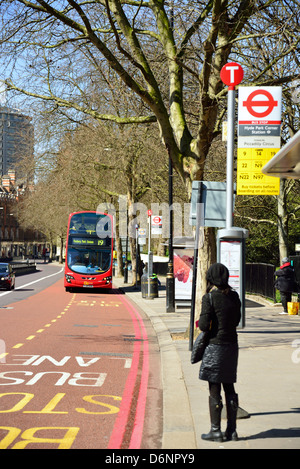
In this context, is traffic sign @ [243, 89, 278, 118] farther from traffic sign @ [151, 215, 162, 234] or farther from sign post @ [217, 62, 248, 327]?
traffic sign @ [151, 215, 162, 234]

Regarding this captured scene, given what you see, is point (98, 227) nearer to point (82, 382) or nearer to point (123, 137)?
→ point (123, 137)

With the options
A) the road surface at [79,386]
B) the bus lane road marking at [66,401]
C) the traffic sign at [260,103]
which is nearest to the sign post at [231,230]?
the traffic sign at [260,103]

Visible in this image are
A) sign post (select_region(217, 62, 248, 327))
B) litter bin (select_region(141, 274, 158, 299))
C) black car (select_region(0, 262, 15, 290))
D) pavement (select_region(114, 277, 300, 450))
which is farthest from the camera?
black car (select_region(0, 262, 15, 290))

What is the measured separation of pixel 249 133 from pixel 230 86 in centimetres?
92

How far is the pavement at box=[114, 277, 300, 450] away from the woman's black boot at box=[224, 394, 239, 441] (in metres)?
0.09

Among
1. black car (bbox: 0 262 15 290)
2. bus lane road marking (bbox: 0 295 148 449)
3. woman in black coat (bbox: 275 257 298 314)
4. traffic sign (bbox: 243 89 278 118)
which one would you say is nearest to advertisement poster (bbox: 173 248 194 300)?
woman in black coat (bbox: 275 257 298 314)

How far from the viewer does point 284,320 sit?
750 inches

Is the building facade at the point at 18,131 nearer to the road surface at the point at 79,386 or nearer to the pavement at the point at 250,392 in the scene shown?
the road surface at the point at 79,386

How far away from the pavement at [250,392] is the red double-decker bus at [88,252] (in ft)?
63.2

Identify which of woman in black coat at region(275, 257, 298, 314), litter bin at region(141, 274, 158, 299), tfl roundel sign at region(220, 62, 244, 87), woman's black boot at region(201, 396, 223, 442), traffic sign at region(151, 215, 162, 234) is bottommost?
litter bin at region(141, 274, 158, 299)

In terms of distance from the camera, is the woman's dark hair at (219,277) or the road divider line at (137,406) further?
Answer: the road divider line at (137,406)

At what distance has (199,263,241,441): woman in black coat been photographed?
6320mm

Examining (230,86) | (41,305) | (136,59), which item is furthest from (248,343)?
(41,305)

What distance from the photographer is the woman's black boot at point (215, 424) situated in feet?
20.5
